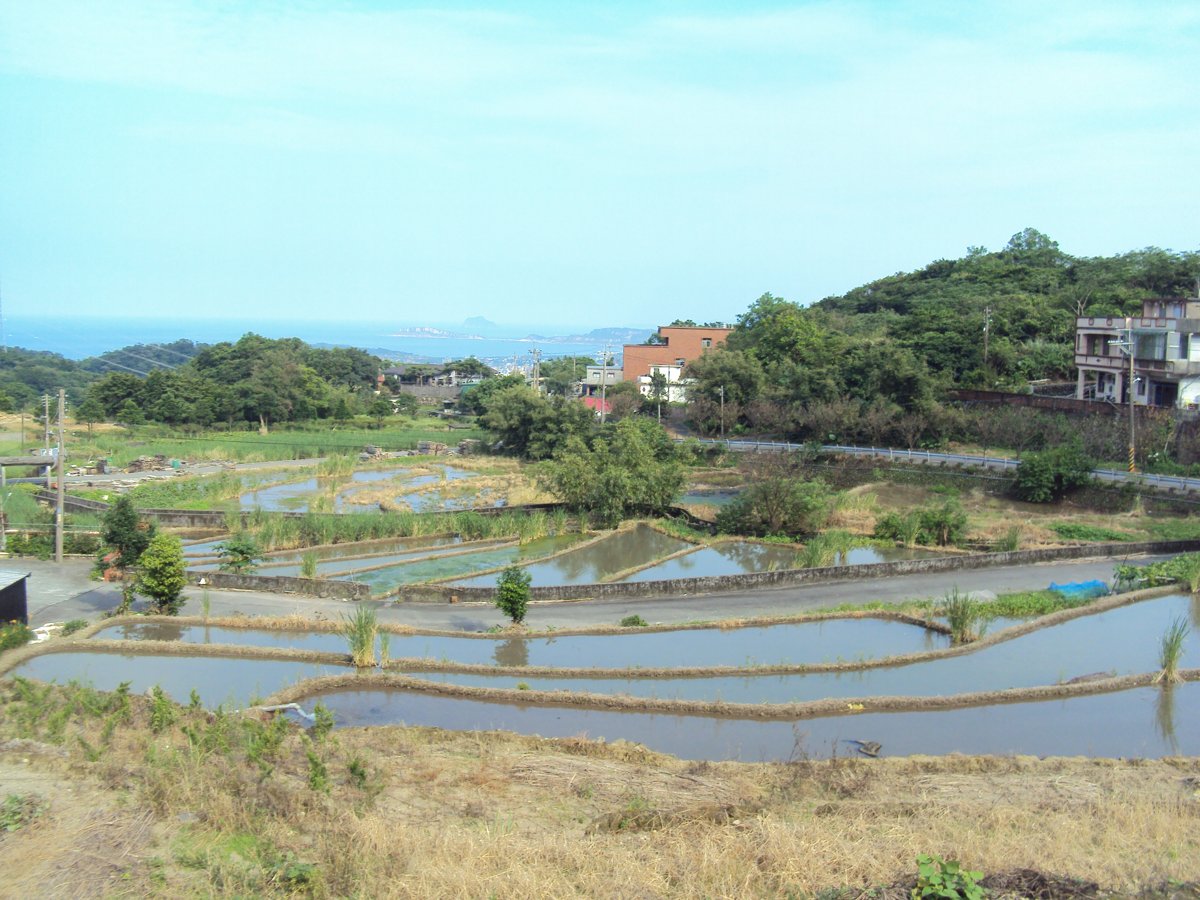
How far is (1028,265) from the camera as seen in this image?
59.5 metres

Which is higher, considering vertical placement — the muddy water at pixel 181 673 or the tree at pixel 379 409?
the tree at pixel 379 409

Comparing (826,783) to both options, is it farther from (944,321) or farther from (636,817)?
Result: (944,321)

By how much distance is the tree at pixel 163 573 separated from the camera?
16.9 meters

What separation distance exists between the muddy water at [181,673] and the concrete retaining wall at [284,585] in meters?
3.49

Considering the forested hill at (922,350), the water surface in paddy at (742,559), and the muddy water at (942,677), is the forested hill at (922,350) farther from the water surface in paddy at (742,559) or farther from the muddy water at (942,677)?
the muddy water at (942,677)

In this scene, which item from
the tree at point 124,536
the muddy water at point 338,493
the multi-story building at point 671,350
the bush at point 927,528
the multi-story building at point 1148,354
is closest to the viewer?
the tree at point 124,536

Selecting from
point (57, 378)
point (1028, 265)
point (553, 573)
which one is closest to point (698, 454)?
point (553, 573)

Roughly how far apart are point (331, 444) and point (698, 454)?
18094mm

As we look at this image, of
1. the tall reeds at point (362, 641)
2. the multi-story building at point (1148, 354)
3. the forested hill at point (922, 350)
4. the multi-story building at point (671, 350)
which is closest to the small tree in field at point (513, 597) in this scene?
the tall reeds at point (362, 641)

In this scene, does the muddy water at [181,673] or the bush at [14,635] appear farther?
the bush at [14,635]

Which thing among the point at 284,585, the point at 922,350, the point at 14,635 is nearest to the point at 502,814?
the point at 14,635

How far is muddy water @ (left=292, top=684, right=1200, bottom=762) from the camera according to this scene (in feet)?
38.8

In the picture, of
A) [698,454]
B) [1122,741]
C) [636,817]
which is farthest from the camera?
[698,454]

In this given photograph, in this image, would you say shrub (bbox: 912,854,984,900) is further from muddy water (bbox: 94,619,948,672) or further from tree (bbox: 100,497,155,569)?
tree (bbox: 100,497,155,569)
